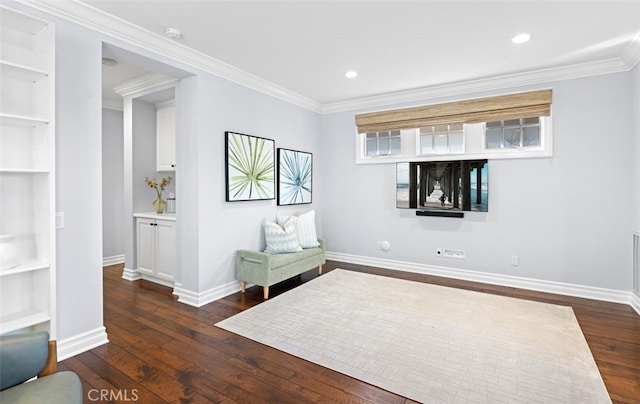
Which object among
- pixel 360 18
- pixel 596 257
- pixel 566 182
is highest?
pixel 360 18

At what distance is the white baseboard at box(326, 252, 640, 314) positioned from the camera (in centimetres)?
358

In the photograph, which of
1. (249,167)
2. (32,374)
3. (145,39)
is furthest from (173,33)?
(32,374)

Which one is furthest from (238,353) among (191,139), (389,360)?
(191,139)

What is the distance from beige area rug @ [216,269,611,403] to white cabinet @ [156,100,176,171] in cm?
253

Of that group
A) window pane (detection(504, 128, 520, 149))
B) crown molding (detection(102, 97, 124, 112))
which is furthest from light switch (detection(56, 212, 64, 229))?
window pane (detection(504, 128, 520, 149))

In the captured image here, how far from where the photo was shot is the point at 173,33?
2887 mm

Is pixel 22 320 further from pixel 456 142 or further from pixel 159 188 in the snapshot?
pixel 456 142

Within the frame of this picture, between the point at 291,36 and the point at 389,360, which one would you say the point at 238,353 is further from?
the point at 291,36

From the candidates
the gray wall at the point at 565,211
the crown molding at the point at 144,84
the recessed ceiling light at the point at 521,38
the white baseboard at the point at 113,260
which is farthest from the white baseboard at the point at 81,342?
the recessed ceiling light at the point at 521,38

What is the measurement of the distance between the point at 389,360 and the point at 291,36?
112 inches

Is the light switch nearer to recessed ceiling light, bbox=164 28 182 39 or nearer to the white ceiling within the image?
the white ceiling

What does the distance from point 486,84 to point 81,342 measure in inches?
199

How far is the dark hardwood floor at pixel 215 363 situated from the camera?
200 centimetres

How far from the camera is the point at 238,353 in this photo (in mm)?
2492
